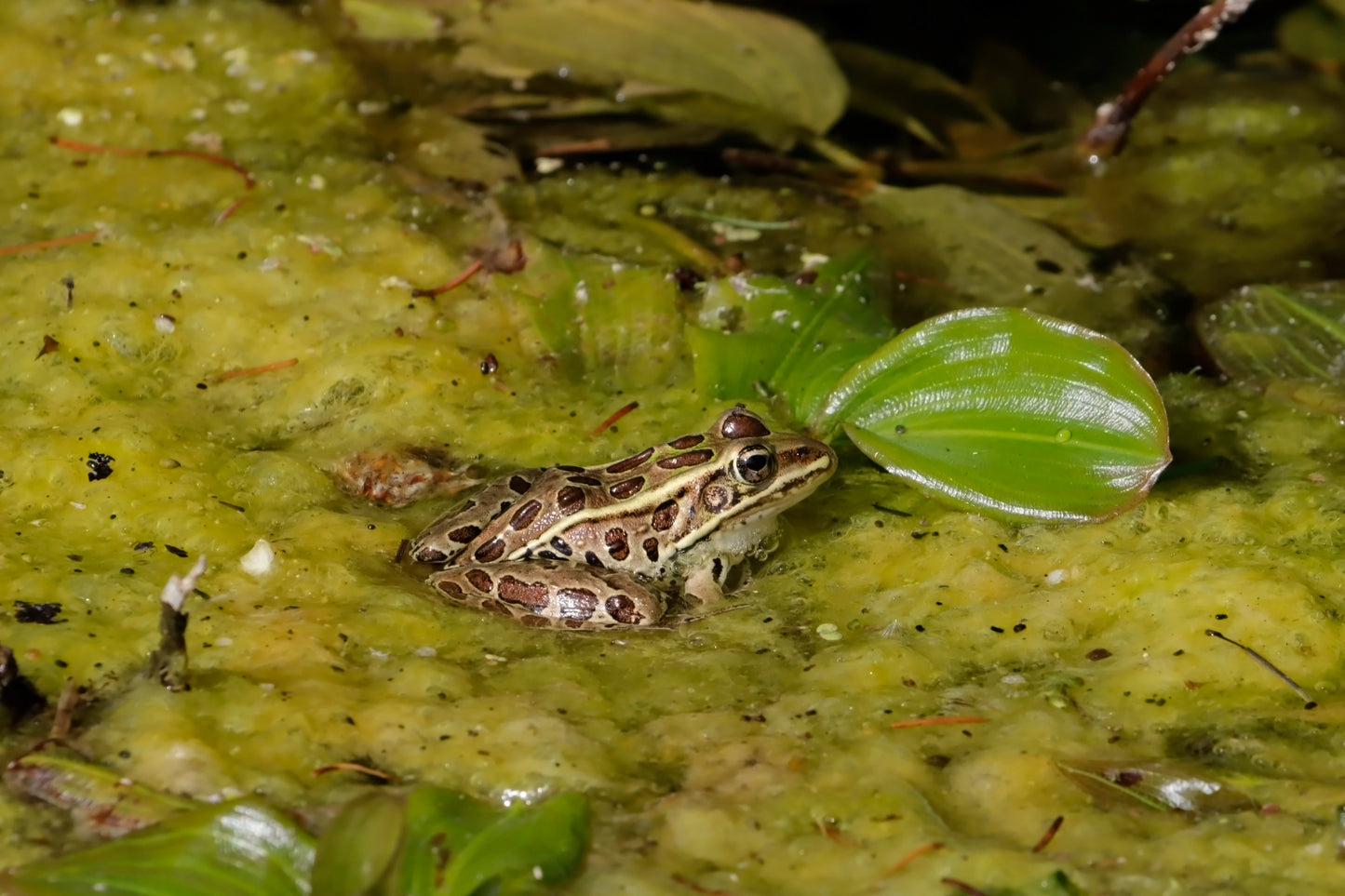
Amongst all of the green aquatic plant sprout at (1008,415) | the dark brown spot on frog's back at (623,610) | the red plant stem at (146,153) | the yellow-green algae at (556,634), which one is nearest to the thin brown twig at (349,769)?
the yellow-green algae at (556,634)

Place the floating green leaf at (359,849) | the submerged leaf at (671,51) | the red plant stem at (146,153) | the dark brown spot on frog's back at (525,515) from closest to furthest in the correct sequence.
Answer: the floating green leaf at (359,849), the dark brown spot on frog's back at (525,515), the red plant stem at (146,153), the submerged leaf at (671,51)

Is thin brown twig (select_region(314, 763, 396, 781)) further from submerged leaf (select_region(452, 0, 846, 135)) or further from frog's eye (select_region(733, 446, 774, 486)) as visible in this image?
submerged leaf (select_region(452, 0, 846, 135))

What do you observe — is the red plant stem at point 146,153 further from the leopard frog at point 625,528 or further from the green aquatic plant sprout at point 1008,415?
the green aquatic plant sprout at point 1008,415

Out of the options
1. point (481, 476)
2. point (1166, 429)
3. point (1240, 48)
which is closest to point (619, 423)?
point (481, 476)

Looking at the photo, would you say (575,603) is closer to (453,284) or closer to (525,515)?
(525,515)

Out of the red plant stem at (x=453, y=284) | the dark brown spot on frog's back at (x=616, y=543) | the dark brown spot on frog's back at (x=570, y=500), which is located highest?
the red plant stem at (x=453, y=284)

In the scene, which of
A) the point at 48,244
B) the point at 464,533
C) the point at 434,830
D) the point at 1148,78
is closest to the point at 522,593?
the point at 464,533

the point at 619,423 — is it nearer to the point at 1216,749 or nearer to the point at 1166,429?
the point at 1166,429

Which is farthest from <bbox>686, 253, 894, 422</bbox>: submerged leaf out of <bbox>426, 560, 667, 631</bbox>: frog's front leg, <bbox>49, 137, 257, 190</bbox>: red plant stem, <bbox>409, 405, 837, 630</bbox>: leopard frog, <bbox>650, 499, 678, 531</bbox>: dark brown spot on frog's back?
<bbox>49, 137, 257, 190</bbox>: red plant stem
